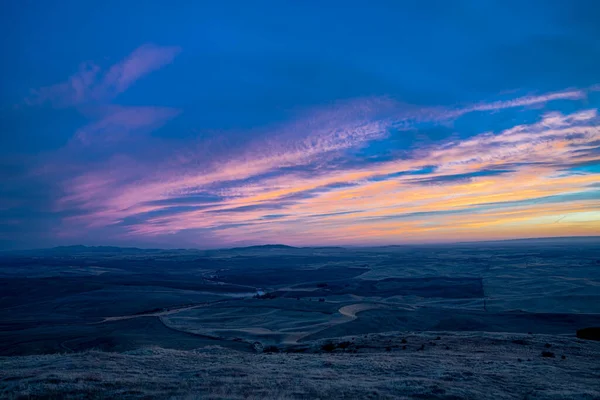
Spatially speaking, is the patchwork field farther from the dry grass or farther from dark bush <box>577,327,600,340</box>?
dark bush <box>577,327,600,340</box>

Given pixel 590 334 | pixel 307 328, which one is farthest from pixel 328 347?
pixel 590 334

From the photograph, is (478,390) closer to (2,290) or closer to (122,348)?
(122,348)

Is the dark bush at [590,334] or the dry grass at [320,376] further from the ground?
the dry grass at [320,376]

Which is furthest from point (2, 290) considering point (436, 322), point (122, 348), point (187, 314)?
point (436, 322)

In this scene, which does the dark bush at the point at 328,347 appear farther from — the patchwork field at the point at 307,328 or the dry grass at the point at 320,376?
the dry grass at the point at 320,376

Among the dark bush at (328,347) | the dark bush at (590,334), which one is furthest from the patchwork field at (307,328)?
the dark bush at (590,334)

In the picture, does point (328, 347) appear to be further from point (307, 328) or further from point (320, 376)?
point (307, 328)

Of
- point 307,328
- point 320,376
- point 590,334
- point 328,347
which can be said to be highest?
point 320,376

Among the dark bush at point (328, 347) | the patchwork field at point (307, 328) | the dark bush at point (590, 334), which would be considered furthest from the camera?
the dark bush at point (590, 334)

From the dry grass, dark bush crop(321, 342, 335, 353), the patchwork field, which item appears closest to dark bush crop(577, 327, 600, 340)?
the patchwork field

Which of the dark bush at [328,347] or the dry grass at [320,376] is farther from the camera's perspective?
the dark bush at [328,347]

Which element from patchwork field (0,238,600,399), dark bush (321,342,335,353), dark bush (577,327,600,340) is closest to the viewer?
patchwork field (0,238,600,399)
